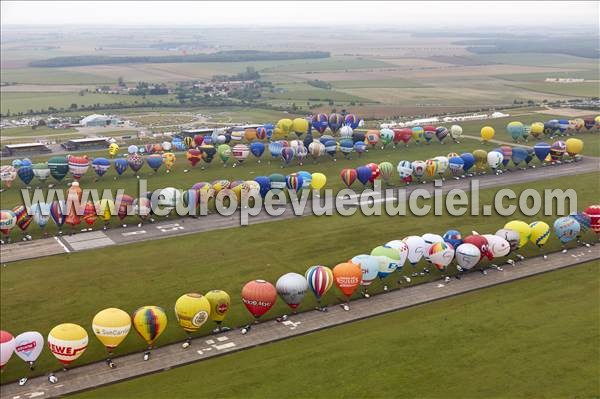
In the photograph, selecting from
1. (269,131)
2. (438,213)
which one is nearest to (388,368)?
(438,213)

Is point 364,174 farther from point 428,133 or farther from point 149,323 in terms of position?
point 149,323

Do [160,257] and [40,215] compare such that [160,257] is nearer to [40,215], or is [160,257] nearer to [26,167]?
[40,215]

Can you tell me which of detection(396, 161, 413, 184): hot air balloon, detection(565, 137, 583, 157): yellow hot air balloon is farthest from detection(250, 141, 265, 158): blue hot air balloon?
detection(565, 137, 583, 157): yellow hot air balloon

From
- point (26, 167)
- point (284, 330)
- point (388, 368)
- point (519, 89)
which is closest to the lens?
point (388, 368)

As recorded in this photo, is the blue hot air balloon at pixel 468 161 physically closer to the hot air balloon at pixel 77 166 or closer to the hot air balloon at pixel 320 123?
the hot air balloon at pixel 320 123

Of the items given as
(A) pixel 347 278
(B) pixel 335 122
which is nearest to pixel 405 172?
(B) pixel 335 122
